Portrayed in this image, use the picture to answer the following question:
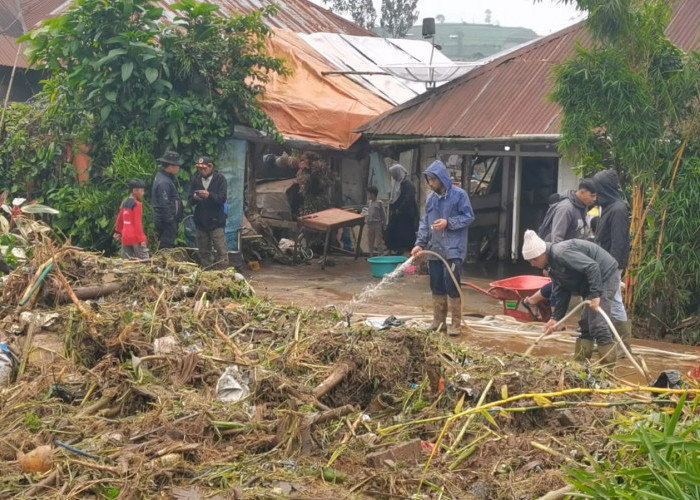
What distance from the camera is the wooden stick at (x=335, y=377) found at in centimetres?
634

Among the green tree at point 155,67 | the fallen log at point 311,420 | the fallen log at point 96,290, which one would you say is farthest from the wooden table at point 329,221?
the fallen log at point 311,420

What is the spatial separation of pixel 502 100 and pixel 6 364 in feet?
30.6

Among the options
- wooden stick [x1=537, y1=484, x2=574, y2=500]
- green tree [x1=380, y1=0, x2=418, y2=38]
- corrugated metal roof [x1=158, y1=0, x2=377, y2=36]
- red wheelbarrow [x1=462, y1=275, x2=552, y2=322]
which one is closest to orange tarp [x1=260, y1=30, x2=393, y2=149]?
corrugated metal roof [x1=158, y1=0, x2=377, y2=36]

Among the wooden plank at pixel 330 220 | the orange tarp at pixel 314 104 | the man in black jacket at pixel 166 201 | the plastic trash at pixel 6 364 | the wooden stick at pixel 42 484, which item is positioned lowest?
the wooden stick at pixel 42 484

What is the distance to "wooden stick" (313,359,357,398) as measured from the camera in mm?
6336

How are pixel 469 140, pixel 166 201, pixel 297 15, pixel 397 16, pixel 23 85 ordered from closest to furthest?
pixel 166 201 → pixel 469 140 → pixel 297 15 → pixel 23 85 → pixel 397 16

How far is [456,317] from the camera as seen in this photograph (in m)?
10.2

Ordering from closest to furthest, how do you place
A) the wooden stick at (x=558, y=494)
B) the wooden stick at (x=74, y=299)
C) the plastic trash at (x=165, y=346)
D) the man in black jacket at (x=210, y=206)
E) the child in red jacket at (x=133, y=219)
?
the wooden stick at (x=558, y=494) → the plastic trash at (x=165, y=346) → the wooden stick at (x=74, y=299) → the child in red jacket at (x=133, y=219) → the man in black jacket at (x=210, y=206)

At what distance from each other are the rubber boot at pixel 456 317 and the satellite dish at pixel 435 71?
609 centimetres

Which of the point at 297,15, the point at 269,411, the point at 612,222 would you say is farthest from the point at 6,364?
the point at 297,15

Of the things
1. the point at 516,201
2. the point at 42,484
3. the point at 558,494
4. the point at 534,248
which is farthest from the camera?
the point at 516,201

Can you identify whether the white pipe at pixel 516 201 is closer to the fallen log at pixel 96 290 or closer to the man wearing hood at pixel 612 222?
the man wearing hood at pixel 612 222

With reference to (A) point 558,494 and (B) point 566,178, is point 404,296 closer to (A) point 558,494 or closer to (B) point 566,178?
(B) point 566,178

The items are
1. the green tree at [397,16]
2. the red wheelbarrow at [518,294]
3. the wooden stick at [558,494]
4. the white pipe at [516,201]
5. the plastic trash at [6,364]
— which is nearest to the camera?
the wooden stick at [558,494]
